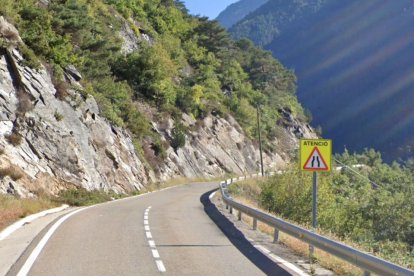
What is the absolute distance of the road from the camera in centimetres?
907

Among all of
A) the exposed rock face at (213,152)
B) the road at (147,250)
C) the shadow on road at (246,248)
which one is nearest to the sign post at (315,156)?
the shadow on road at (246,248)

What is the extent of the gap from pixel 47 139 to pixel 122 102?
17246 mm

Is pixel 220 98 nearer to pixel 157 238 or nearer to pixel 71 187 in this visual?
pixel 71 187

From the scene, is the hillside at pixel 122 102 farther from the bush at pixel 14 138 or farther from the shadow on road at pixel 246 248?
the shadow on road at pixel 246 248

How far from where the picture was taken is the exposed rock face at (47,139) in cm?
2243

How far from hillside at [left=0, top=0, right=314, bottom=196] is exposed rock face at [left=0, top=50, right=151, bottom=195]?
0.07 m

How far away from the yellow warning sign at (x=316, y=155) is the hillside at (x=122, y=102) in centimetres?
1305

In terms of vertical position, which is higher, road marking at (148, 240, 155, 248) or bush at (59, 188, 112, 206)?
bush at (59, 188, 112, 206)

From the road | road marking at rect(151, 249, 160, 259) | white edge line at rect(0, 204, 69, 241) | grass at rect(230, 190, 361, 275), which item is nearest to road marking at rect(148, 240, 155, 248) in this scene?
the road

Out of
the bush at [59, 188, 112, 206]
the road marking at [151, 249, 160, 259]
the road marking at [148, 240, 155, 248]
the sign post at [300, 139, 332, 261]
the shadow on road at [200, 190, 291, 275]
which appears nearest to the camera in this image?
the shadow on road at [200, 190, 291, 275]

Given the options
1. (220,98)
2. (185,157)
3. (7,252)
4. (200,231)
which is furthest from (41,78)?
(220,98)

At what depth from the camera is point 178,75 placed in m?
66.1

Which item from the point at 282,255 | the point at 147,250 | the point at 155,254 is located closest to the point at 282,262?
the point at 282,255

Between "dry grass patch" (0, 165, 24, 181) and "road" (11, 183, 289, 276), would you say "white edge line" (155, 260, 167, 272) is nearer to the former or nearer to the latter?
"road" (11, 183, 289, 276)
